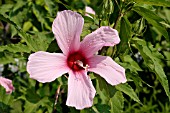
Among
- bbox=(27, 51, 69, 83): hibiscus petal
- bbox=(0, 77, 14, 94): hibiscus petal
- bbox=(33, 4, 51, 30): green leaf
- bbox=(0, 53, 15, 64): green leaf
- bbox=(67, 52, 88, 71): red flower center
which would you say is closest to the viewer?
bbox=(27, 51, 69, 83): hibiscus petal

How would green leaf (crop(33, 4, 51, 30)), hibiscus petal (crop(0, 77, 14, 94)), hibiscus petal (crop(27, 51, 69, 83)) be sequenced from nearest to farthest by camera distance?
hibiscus petal (crop(27, 51, 69, 83)) → hibiscus petal (crop(0, 77, 14, 94)) → green leaf (crop(33, 4, 51, 30))

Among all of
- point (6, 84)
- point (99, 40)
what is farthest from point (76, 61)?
Answer: point (6, 84)

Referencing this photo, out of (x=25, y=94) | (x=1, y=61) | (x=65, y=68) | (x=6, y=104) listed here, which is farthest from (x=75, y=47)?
(x=1, y=61)

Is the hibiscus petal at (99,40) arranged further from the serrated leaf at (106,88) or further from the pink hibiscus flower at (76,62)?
the serrated leaf at (106,88)

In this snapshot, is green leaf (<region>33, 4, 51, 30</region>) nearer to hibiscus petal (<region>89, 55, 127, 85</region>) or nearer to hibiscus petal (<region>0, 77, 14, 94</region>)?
hibiscus petal (<region>0, 77, 14, 94</region>)

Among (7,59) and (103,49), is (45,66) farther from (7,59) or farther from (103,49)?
(7,59)

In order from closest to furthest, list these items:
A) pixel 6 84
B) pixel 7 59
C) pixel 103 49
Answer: pixel 103 49 < pixel 6 84 < pixel 7 59

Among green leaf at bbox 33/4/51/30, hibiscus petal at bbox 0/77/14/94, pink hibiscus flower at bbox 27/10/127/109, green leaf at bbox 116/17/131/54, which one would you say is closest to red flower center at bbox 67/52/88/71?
pink hibiscus flower at bbox 27/10/127/109
